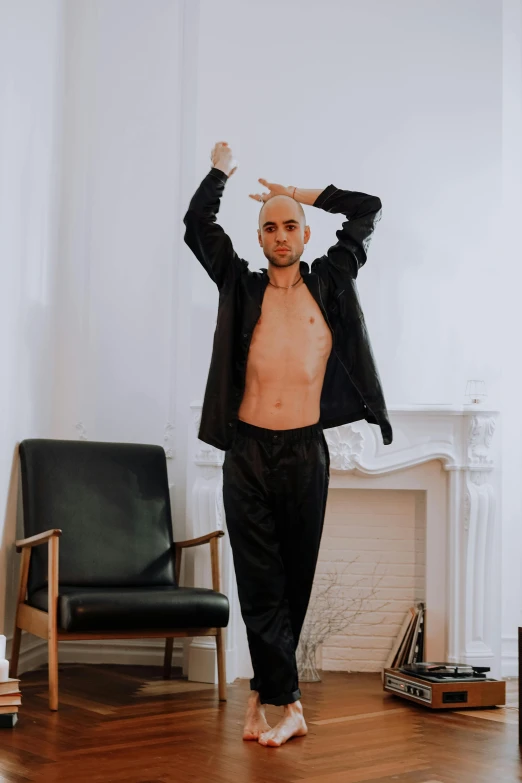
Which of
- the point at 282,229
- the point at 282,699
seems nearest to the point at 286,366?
the point at 282,229

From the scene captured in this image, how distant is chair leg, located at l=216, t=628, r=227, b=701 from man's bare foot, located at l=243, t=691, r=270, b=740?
63cm

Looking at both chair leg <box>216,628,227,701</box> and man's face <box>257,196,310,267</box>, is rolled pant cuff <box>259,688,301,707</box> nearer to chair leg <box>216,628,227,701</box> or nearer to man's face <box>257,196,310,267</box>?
chair leg <box>216,628,227,701</box>

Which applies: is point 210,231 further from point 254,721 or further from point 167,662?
point 167,662

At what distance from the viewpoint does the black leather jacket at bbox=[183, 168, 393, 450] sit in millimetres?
2945

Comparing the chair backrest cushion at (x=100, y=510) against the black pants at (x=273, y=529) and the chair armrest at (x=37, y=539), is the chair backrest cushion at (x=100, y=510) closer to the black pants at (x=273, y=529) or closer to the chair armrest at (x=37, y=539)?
the chair armrest at (x=37, y=539)

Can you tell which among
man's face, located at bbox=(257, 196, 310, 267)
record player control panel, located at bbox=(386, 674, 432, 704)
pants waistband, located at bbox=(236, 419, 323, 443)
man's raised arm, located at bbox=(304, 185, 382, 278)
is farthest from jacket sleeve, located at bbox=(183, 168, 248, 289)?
record player control panel, located at bbox=(386, 674, 432, 704)

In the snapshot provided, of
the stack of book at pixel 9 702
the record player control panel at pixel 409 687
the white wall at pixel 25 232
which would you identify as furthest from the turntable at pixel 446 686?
the white wall at pixel 25 232

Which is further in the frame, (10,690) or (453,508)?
(453,508)

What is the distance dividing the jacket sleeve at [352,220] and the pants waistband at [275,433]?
0.55 metres

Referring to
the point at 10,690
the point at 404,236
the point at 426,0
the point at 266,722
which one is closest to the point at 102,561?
the point at 10,690

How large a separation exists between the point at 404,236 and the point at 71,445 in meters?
1.85

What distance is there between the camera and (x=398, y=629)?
14.4 feet

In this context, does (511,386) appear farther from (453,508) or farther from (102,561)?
(102,561)

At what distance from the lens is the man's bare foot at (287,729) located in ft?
9.12
